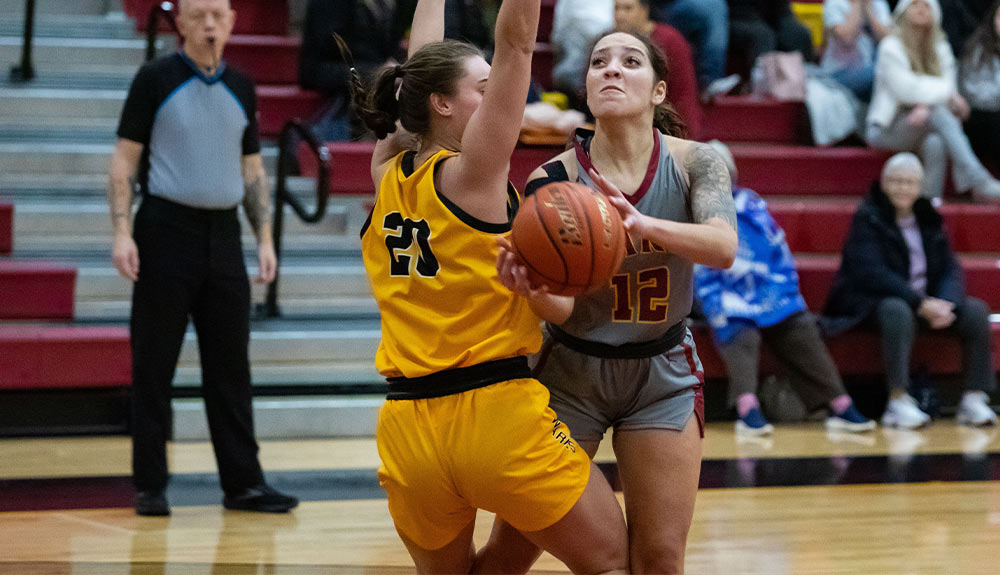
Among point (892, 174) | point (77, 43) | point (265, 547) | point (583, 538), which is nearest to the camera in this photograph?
point (583, 538)

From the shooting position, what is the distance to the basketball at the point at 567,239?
2326 mm

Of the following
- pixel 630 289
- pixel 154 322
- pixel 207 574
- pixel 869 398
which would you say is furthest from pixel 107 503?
pixel 869 398

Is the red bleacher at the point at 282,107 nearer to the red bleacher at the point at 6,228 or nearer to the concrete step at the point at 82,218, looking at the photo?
the concrete step at the point at 82,218

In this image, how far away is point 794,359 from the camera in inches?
246

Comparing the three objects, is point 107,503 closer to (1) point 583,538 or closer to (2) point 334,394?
(2) point 334,394

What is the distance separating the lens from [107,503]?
15.0 ft

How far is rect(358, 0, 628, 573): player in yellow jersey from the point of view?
2.45 m

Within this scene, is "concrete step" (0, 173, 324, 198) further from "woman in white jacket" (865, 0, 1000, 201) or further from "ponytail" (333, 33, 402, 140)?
"ponytail" (333, 33, 402, 140)

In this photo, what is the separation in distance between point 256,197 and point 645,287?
7.40 ft

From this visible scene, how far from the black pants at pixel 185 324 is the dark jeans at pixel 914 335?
135 inches

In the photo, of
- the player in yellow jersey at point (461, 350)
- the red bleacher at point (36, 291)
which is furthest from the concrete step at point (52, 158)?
the player in yellow jersey at point (461, 350)

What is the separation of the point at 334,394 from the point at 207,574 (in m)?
2.43

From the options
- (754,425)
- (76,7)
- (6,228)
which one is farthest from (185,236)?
(76,7)

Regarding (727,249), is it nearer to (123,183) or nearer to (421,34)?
(421,34)
